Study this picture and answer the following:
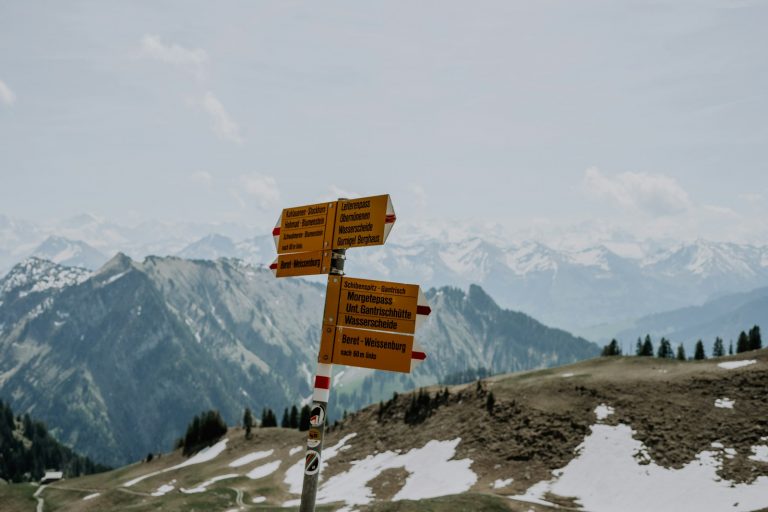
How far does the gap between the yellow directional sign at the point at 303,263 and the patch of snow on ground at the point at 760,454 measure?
2075 inches

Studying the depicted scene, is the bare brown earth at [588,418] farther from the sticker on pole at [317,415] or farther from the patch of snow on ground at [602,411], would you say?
the sticker on pole at [317,415]

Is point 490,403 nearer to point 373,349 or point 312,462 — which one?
point 312,462

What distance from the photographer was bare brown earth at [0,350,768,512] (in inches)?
2291

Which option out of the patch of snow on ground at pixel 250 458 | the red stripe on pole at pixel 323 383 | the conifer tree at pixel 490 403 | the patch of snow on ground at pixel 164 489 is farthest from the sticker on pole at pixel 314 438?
the patch of snow on ground at pixel 250 458

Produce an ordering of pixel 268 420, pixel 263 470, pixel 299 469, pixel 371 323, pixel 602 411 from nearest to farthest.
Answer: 1. pixel 371 323
2. pixel 602 411
3. pixel 299 469
4. pixel 263 470
5. pixel 268 420

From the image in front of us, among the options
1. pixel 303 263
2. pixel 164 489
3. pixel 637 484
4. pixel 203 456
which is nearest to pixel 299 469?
pixel 164 489

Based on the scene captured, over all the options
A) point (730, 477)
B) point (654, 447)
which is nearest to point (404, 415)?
point (654, 447)

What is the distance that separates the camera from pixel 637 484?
5491cm

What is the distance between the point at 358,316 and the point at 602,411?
199 feet

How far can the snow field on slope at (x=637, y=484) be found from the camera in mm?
49375

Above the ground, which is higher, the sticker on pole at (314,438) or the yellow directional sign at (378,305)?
the yellow directional sign at (378,305)

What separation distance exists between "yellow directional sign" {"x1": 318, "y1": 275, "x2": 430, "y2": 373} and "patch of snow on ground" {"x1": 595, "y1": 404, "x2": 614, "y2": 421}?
58932mm

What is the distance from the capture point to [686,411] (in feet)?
212

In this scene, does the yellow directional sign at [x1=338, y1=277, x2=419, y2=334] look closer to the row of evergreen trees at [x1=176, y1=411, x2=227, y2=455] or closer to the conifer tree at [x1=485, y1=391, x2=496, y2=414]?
the conifer tree at [x1=485, y1=391, x2=496, y2=414]
